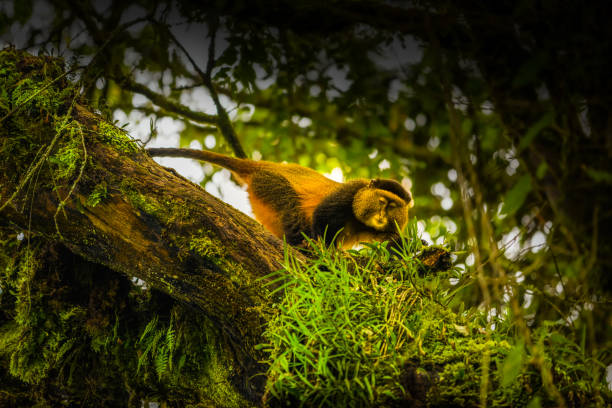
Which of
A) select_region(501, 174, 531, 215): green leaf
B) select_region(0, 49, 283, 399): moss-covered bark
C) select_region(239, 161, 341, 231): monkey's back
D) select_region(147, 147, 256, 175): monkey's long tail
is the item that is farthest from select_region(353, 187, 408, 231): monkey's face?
select_region(501, 174, 531, 215): green leaf

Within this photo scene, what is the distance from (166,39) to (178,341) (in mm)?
2006

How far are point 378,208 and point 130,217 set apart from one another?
1791 millimetres

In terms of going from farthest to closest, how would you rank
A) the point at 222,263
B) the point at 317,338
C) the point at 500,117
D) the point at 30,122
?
the point at 30,122 → the point at 222,263 → the point at 317,338 → the point at 500,117

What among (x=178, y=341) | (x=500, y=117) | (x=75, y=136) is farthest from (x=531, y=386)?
(x=75, y=136)

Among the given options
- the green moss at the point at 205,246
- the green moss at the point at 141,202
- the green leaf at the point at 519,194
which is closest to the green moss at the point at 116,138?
the green moss at the point at 141,202

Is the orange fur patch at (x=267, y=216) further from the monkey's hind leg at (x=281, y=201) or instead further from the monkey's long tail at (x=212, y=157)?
the monkey's long tail at (x=212, y=157)

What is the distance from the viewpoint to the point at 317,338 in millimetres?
1335

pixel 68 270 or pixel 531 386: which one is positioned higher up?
pixel 68 270

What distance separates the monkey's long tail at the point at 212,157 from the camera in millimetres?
2768

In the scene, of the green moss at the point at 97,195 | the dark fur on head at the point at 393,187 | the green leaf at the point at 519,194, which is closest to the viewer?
the green leaf at the point at 519,194

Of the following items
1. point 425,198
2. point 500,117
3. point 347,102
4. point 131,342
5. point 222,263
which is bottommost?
point 131,342

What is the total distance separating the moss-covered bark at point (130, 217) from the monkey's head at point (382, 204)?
1329mm

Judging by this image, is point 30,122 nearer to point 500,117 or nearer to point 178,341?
point 178,341

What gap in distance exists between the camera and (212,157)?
2873mm
